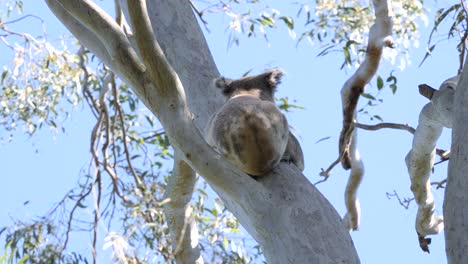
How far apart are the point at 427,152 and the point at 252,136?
4.12ft

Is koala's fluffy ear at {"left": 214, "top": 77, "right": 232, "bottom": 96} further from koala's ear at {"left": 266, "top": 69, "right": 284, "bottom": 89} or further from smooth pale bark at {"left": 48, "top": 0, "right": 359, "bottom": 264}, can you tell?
smooth pale bark at {"left": 48, "top": 0, "right": 359, "bottom": 264}

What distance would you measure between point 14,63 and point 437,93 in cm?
536

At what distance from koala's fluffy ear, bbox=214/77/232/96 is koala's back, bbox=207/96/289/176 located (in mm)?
349

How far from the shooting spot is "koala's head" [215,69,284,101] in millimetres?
4852

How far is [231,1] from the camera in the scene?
7754mm

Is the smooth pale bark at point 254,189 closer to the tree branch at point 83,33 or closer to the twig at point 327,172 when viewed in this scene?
the tree branch at point 83,33

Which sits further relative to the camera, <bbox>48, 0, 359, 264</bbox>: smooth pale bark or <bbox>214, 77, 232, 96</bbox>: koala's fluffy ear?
<bbox>214, 77, 232, 96</bbox>: koala's fluffy ear

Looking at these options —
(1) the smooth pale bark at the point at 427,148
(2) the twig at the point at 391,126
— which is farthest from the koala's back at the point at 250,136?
(2) the twig at the point at 391,126

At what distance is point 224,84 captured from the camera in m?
4.55

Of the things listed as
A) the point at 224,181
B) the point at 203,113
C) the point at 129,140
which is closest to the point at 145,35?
the point at 224,181

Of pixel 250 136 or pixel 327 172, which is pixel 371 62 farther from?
pixel 250 136

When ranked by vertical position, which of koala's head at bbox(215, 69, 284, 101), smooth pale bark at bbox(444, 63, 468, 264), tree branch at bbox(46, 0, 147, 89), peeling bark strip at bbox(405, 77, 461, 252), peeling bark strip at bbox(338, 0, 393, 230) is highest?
peeling bark strip at bbox(338, 0, 393, 230)

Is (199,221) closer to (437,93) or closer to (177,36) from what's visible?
(177,36)

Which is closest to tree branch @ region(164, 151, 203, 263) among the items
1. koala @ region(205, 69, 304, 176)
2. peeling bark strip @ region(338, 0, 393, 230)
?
koala @ region(205, 69, 304, 176)
